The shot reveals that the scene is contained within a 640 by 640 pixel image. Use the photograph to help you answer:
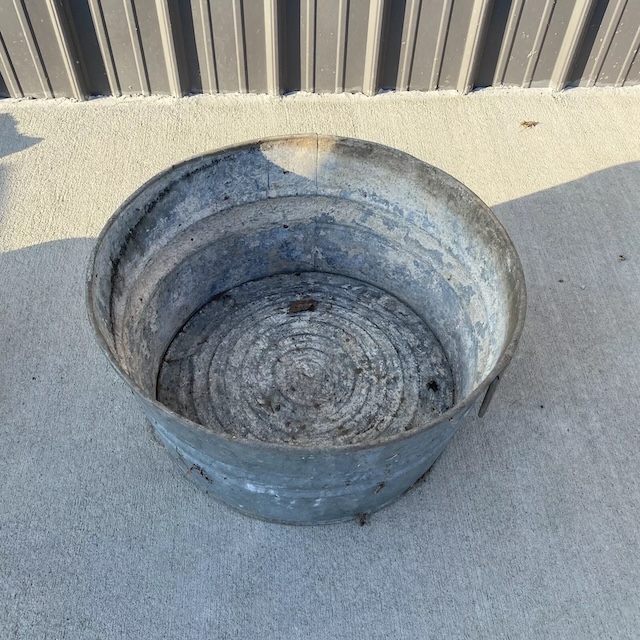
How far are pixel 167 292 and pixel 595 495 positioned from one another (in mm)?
1944

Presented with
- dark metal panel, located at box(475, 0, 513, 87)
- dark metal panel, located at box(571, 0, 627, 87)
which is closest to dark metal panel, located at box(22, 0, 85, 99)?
dark metal panel, located at box(475, 0, 513, 87)

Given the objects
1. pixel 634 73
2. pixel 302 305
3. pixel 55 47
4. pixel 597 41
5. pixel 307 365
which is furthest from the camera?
pixel 634 73

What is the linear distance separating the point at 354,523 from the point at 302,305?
1.04 metres

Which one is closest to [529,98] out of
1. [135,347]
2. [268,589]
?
[135,347]

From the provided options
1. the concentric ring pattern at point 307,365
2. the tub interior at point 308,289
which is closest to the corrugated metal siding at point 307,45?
the tub interior at point 308,289

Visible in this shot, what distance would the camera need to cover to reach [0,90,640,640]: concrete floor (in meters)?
2.24

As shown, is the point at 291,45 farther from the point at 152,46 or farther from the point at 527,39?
the point at 527,39

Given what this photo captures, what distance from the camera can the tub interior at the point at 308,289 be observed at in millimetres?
2352

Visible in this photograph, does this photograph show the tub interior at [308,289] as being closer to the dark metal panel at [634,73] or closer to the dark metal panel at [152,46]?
the dark metal panel at [152,46]

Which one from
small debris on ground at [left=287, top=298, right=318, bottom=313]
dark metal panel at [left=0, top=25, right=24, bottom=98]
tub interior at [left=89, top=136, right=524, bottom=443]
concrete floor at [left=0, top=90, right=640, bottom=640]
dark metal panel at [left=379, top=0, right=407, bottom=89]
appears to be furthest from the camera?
dark metal panel at [left=0, top=25, right=24, bottom=98]

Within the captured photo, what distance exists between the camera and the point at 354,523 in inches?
95.8

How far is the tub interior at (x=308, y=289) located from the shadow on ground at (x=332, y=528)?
1.06ft

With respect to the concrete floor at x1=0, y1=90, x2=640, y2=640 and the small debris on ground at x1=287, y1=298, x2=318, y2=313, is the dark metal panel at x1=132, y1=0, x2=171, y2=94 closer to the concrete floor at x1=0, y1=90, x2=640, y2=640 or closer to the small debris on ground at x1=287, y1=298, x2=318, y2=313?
the concrete floor at x1=0, y1=90, x2=640, y2=640

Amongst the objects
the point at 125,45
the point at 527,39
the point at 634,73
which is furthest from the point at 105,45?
the point at 634,73
